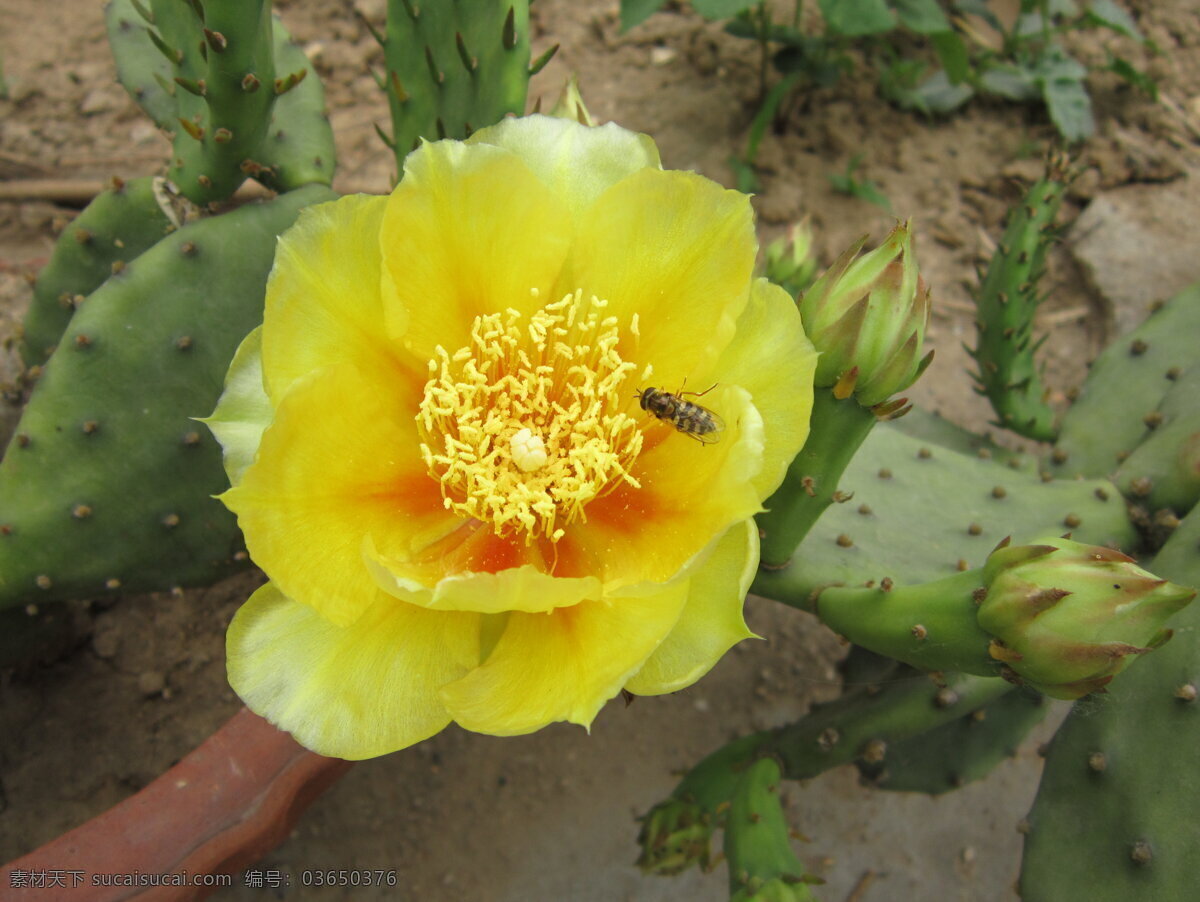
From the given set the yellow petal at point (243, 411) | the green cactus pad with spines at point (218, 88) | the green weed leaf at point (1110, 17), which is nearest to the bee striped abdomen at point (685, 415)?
the yellow petal at point (243, 411)

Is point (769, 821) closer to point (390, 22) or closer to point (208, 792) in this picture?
point (208, 792)

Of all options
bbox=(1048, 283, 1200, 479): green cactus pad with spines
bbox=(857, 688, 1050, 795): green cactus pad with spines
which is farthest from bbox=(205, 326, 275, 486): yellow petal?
bbox=(1048, 283, 1200, 479): green cactus pad with spines

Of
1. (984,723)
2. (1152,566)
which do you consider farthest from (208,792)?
(1152,566)

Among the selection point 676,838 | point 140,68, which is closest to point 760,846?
point 676,838

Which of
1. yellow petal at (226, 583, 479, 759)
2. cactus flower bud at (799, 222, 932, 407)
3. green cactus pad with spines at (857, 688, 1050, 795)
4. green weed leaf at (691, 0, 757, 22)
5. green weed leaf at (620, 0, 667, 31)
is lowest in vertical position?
green cactus pad with spines at (857, 688, 1050, 795)

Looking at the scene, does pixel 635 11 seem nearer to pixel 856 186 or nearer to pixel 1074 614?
pixel 856 186

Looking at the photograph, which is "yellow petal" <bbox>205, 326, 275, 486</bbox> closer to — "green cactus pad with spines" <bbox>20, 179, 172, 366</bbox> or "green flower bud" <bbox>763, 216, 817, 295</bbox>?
"green cactus pad with spines" <bbox>20, 179, 172, 366</bbox>

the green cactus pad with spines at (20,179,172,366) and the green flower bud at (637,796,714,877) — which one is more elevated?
the green cactus pad with spines at (20,179,172,366)
